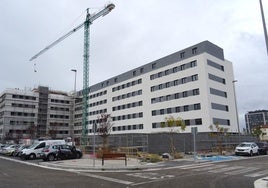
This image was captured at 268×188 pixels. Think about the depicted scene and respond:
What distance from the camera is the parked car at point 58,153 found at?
85.7ft

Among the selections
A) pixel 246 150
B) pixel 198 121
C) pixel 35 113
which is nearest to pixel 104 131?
pixel 246 150

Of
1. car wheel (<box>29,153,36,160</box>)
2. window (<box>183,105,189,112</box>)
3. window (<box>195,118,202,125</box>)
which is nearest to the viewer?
car wheel (<box>29,153,36,160</box>)

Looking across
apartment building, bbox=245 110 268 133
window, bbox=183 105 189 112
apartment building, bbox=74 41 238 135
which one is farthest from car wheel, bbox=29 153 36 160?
apartment building, bbox=245 110 268 133

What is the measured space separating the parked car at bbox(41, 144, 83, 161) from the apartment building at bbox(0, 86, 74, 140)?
59075 millimetres

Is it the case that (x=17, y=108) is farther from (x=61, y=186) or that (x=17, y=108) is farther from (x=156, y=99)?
(x=61, y=186)

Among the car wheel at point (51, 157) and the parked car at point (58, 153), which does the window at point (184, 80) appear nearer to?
the parked car at point (58, 153)

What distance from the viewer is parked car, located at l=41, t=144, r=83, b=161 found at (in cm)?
2611

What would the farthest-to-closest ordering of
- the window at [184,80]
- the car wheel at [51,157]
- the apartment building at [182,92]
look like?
the window at [184,80] < the apartment building at [182,92] < the car wheel at [51,157]

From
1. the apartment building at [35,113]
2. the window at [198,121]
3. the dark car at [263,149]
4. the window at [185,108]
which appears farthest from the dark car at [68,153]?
the apartment building at [35,113]

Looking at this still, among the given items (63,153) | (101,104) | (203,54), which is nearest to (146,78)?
(203,54)

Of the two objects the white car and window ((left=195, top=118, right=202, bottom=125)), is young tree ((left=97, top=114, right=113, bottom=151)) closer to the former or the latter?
the white car

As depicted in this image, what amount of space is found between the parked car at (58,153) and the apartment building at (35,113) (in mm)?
59075

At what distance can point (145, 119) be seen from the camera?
61031 millimetres

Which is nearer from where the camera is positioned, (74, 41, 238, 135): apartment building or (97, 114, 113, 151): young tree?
(97, 114, 113, 151): young tree
